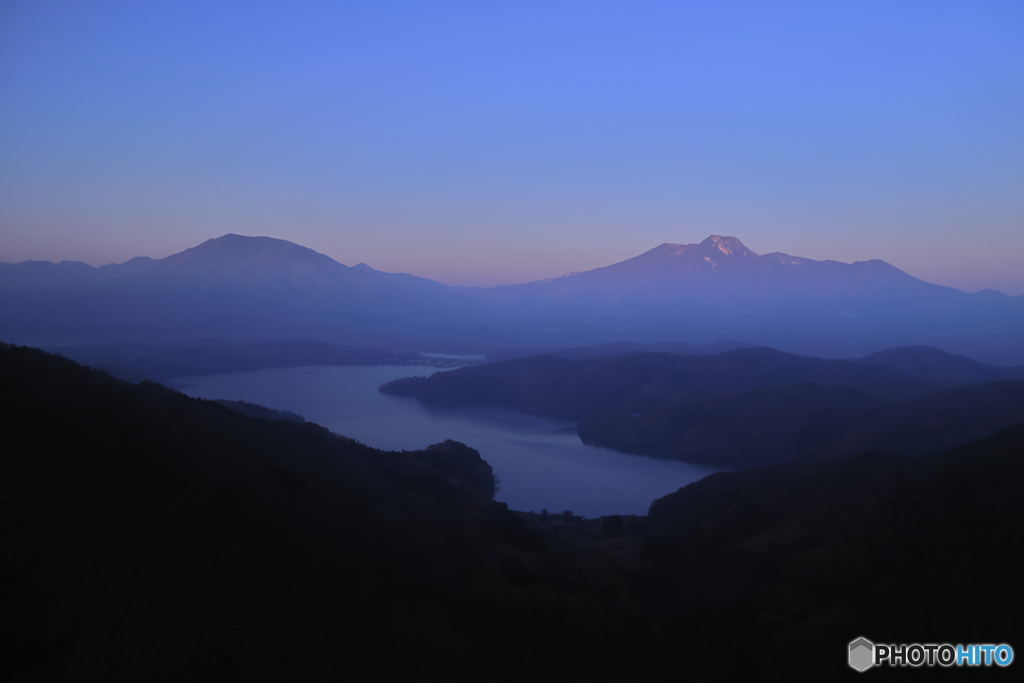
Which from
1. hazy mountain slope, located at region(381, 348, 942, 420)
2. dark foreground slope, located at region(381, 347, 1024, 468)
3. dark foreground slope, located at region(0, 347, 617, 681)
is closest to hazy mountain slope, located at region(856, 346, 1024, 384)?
dark foreground slope, located at region(381, 347, 1024, 468)

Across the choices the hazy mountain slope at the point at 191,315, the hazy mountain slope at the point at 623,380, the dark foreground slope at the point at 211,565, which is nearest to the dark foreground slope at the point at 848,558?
the dark foreground slope at the point at 211,565

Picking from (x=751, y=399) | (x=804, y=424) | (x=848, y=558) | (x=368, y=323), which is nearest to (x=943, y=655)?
(x=848, y=558)

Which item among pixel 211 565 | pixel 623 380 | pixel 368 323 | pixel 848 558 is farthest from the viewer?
pixel 368 323

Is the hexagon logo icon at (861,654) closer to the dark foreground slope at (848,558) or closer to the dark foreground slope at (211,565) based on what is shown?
the dark foreground slope at (848,558)

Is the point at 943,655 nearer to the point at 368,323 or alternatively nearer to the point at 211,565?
the point at 211,565

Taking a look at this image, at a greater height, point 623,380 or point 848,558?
point 848,558

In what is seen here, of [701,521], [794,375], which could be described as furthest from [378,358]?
[701,521]
